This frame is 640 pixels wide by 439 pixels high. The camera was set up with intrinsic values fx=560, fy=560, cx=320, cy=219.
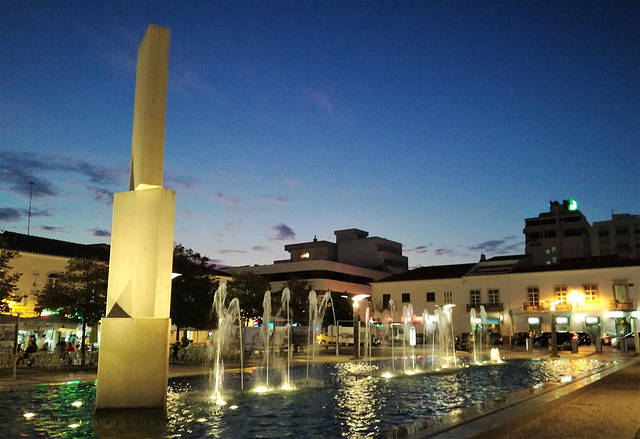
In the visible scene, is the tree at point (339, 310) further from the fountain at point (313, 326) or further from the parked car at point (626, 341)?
the parked car at point (626, 341)

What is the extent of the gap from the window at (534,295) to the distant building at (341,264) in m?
28.6

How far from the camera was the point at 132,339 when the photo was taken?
9828 millimetres

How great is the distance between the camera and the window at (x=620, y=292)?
162 ft

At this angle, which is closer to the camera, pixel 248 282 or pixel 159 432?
pixel 159 432

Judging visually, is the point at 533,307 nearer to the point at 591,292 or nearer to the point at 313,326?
the point at 591,292

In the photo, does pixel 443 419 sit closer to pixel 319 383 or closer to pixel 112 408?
pixel 112 408

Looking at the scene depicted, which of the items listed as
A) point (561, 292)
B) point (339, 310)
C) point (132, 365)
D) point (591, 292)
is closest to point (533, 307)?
point (561, 292)

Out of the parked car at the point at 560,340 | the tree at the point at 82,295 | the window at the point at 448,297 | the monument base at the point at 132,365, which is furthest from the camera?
the window at the point at 448,297

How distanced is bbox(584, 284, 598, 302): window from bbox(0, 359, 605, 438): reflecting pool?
38.5 metres

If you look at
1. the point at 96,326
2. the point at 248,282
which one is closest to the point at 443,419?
the point at 96,326

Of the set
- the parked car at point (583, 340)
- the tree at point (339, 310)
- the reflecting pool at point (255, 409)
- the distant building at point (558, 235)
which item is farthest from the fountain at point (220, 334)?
the distant building at point (558, 235)

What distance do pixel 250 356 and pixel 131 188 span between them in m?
19.4

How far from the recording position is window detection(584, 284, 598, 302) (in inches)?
1987

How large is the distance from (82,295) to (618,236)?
275 ft
